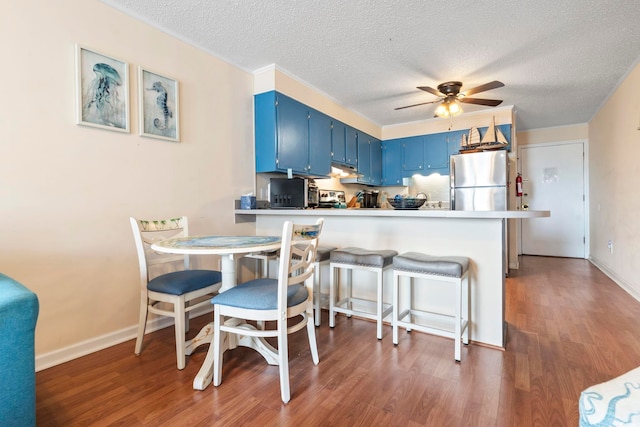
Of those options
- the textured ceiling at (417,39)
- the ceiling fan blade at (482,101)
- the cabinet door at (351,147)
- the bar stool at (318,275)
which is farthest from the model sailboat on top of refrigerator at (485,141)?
the bar stool at (318,275)

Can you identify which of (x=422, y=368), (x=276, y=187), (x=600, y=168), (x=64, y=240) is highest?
(x=600, y=168)

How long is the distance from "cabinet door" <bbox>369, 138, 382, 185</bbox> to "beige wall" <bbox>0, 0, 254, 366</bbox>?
10.7 feet

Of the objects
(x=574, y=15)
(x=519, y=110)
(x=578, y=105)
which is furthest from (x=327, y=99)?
(x=578, y=105)

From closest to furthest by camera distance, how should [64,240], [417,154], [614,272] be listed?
[64,240], [614,272], [417,154]

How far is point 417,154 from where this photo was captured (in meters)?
5.37

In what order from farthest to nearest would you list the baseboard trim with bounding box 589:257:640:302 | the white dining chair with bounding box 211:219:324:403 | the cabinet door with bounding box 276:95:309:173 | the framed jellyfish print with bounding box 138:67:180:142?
1. the cabinet door with bounding box 276:95:309:173
2. the baseboard trim with bounding box 589:257:640:302
3. the framed jellyfish print with bounding box 138:67:180:142
4. the white dining chair with bounding box 211:219:324:403

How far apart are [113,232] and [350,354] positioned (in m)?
1.86

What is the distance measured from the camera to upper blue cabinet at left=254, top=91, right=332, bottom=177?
329 centimetres

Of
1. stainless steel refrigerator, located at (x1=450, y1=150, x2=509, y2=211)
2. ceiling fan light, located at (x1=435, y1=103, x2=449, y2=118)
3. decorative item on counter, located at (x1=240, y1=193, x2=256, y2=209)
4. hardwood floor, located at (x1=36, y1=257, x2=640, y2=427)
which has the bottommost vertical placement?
hardwood floor, located at (x1=36, y1=257, x2=640, y2=427)

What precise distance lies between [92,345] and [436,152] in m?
5.03

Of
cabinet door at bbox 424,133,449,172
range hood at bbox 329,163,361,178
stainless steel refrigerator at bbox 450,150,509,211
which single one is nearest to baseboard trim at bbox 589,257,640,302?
stainless steel refrigerator at bbox 450,150,509,211

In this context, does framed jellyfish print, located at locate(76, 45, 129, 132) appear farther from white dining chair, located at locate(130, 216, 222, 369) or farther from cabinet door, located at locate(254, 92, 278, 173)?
cabinet door, located at locate(254, 92, 278, 173)

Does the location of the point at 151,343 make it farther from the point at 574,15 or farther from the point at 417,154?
the point at 417,154

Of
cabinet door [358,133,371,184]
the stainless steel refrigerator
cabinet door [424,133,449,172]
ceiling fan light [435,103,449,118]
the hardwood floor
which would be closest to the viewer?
the hardwood floor
